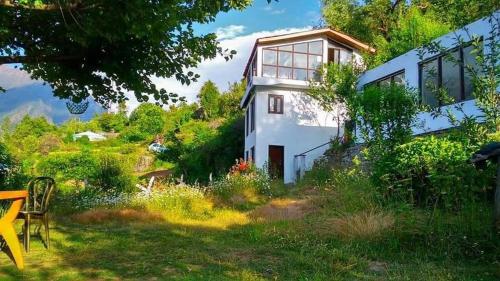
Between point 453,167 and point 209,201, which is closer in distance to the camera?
point 453,167

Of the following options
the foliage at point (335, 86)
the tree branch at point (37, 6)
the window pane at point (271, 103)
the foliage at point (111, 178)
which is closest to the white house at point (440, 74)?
the foliage at point (335, 86)

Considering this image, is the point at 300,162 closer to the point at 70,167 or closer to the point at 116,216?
the point at 70,167

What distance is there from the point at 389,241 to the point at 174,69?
16.2ft

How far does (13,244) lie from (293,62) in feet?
64.6

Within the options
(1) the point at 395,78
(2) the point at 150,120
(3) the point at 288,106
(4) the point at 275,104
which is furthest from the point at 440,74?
(2) the point at 150,120

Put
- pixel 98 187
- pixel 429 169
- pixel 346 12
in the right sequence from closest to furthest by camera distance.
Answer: pixel 429 169, pixel 98 187, pixel 346 12

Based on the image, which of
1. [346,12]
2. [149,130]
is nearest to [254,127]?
[346,12]

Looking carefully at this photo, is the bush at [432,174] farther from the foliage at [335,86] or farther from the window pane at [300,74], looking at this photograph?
the window pane at [300,74]

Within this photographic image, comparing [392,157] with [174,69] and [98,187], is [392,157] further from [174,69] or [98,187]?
[98,187]

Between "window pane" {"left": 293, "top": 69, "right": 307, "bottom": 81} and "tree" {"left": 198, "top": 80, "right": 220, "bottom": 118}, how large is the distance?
22170mm

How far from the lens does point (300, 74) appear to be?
944 inches

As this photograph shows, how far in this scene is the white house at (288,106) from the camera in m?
22.9

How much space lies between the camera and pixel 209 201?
1359 cm

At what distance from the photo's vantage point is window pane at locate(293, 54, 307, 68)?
24047 millimetres
